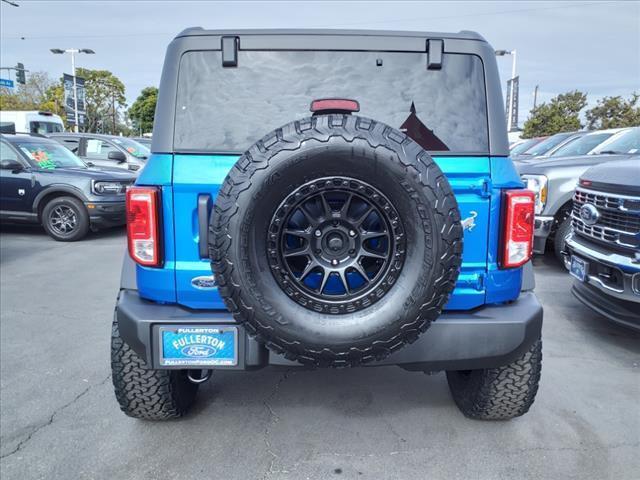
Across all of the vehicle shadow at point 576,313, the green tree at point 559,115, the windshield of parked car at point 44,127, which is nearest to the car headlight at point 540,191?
the vehicle shadow at point 576,313

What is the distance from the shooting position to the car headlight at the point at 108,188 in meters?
8.25

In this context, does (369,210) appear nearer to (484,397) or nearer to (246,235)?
(246,235)

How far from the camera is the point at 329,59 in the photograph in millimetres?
2396

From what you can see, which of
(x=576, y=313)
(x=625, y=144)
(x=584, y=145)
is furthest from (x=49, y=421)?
(x=584, y=145)

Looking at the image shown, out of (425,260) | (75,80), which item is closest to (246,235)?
(425,260)

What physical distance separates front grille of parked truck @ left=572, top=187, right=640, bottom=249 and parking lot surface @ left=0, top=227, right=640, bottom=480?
88 cm

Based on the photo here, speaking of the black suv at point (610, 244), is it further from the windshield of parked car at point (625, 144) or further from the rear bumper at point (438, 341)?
the windshield of parked car at point (625, 144)

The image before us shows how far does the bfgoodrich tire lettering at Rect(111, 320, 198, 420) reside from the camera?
8.41 ft

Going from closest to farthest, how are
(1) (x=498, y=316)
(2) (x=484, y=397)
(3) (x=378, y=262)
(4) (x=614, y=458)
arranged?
1. (3) (x=378, y=262)
2. (1) (x=498, y=316)
3. (4) (x=614, y=458)
4. (2) (x=484, y=397)

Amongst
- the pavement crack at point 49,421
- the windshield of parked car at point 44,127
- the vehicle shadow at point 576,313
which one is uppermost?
the windshield of parked car at point 44,127

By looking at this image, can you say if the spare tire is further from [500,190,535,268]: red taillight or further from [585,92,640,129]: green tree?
[585,92,640,129]: green tree

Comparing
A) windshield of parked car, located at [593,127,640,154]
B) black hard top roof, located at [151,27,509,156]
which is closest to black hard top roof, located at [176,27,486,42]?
black hard top roof, located at [151,27,509,156]

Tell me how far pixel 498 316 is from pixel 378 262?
642 millimetres

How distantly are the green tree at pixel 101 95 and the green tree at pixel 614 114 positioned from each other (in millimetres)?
38009
